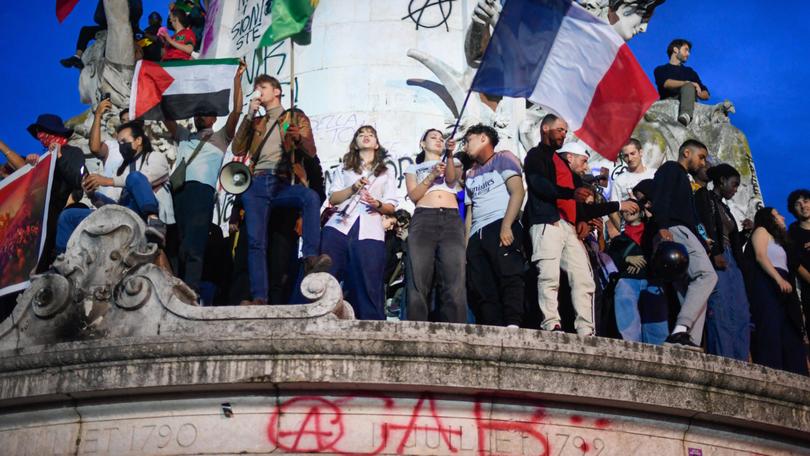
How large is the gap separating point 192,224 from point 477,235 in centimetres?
265

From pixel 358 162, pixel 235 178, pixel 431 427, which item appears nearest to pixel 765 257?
pixel 358 162

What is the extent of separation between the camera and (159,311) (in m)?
10.9

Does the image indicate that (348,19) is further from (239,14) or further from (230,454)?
(230,454)

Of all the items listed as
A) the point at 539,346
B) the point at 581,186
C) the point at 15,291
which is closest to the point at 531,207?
the point at 581,186

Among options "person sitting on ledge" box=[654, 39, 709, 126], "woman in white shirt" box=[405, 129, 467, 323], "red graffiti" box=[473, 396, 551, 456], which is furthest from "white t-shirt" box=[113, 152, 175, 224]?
"person sitting on ledge" box=[654, 39, 709, 126]

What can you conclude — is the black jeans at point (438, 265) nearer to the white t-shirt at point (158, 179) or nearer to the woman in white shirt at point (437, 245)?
the woman in white shirt at point (437, 245)

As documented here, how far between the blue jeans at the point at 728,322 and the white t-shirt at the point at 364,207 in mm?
3103

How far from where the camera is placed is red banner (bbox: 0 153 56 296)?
12914 mm

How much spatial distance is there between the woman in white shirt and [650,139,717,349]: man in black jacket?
1835 millimetres

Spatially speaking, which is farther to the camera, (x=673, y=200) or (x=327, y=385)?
(x=673, y=200)

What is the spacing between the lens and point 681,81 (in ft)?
66.5

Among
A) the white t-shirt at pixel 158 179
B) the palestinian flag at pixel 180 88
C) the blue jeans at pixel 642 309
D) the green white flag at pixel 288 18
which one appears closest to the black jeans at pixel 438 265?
the blue jeans at pixel 642 309

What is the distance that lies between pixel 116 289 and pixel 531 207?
3682 millimetres

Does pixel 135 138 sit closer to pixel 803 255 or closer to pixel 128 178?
pixel 128 178
